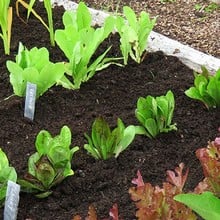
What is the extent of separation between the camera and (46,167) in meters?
2.24

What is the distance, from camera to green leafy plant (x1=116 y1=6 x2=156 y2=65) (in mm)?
3166

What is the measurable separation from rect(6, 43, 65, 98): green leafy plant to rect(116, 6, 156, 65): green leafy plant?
0.44m

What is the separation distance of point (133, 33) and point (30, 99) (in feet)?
2.15

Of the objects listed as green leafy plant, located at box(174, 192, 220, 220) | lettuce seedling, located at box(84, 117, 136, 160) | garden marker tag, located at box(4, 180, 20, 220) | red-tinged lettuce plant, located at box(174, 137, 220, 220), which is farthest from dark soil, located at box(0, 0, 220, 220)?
green leafy plant, located at box(174, 192, 220, 220)

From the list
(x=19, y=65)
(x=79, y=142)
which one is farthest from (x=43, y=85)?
(x=79, y=142)

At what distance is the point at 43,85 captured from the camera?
2.86 m

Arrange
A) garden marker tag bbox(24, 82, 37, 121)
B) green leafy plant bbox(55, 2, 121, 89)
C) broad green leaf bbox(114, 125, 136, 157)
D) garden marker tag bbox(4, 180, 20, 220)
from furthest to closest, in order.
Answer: green leafy plant bbox(55, 2, 121, 89)
garden marker tag bbox(24, 82, 37, 121)
broad green leaf bbox(114, 125, 136, 157)
garden marker tag bbox(4, 180, 20, 220)

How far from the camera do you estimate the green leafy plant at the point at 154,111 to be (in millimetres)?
2608

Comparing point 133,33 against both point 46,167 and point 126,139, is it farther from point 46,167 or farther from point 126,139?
point 46,167

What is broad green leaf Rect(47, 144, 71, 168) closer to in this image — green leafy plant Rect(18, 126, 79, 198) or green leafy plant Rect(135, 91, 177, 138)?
green leafy plant Rect(18, 126, 79, 198)

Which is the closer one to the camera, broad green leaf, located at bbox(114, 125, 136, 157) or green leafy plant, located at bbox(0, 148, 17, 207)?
green leafy plant, located at bbox(0, 148, 17, 207)

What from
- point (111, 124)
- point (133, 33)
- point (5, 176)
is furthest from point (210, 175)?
point (133, 33)

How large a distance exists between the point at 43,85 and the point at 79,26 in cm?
47

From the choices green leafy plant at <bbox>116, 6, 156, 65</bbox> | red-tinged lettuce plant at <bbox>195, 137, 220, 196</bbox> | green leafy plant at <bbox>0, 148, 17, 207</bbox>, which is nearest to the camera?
red-tinged lettuce plant at <bbox>195, 137, 220, 196</bbox>
